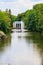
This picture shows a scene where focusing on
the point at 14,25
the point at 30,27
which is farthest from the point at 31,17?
the point at 14,25

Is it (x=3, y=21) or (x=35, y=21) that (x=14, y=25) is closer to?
(x=35, y=21)

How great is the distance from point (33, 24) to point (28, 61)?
61917 millimetres

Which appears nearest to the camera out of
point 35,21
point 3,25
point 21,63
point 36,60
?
point 21,63

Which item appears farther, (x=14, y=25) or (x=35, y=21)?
(x=14, y=25)

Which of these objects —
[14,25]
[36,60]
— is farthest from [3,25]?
[14,25]

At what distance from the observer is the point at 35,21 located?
8231 centimetres

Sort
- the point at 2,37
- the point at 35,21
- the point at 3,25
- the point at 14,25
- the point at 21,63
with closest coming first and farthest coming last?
1. the point at 21,63
2. the point at 2,37
3. the point at 3,25
4. the point at 35,21
5. the point at 14,25

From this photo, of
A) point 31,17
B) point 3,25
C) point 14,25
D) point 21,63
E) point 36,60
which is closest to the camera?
point 21,63

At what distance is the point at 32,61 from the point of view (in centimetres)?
2345

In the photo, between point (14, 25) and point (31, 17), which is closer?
point (31, 17)

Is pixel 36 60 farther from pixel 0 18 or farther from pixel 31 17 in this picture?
pixel 31 17

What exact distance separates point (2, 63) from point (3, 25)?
40.8 metres

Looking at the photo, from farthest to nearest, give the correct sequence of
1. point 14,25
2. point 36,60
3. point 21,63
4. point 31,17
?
1. point 14,25
2. point 31,17
3. point 36,60
4. point 21,63

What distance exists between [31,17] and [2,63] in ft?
216
